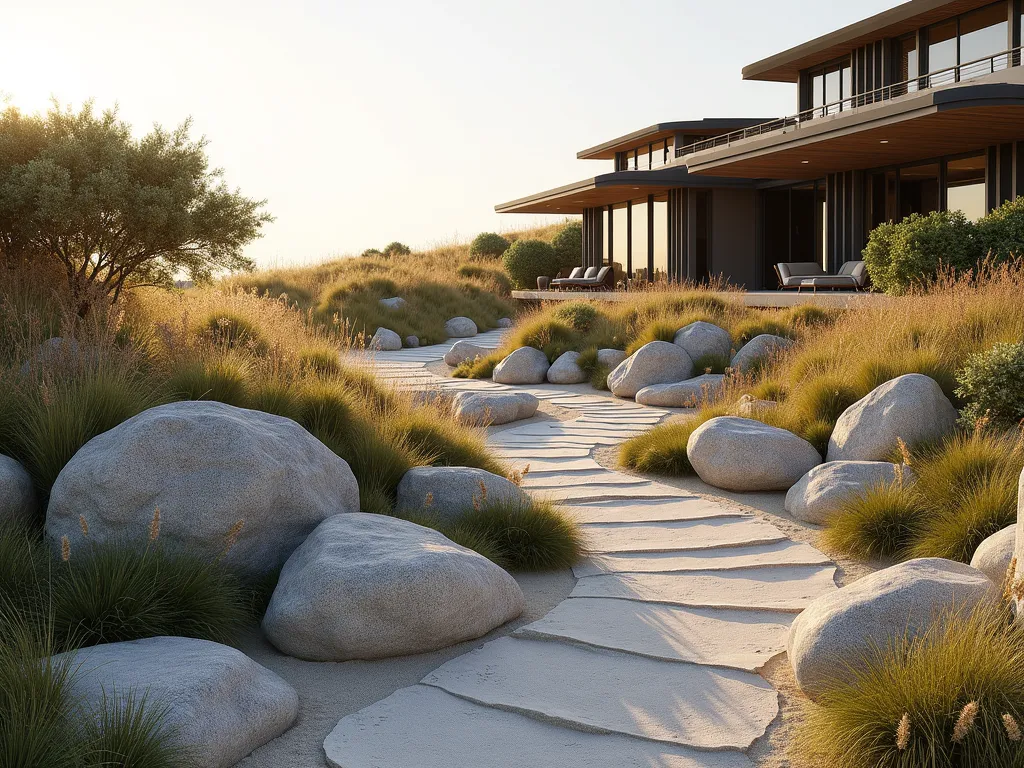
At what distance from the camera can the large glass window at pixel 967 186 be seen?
16891 millimetres

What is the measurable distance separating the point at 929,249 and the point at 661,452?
732 centimetres

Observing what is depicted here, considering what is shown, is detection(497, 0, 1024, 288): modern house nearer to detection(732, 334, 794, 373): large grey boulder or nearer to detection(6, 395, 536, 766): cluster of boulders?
detection(732, 334, 794, 373): large grey boulder

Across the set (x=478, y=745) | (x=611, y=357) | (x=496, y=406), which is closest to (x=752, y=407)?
(x=496, y=406)

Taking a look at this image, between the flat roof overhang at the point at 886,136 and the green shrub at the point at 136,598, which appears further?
the flat roof overhang at the point at 886,136

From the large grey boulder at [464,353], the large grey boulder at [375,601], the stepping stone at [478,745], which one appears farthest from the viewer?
the large grey boulder at [464,353]

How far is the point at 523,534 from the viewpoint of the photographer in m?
5.34

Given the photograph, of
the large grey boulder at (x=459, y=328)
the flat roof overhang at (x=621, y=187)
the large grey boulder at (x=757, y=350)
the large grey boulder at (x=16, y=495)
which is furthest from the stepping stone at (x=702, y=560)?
the flat roof overhang at (x=621, y=187)

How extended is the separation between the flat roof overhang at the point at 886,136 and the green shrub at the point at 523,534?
10.4 metres

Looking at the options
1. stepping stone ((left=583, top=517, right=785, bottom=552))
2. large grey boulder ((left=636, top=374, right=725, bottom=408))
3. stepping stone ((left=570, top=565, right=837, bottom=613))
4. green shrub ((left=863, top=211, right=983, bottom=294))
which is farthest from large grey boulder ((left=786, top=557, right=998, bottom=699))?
green shrub ((left=863, top=211, right=983, bottom=294))

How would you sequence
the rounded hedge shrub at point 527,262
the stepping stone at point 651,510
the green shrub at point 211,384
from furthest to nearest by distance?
the rounded hedge shrub at point 527,262 → the stepping stone at point 651,510 → the green shrub at point 211,384

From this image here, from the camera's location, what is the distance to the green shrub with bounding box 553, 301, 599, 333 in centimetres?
1524

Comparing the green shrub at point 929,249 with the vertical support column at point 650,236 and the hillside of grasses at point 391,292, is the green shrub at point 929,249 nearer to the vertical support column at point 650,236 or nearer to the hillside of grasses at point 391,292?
the hillside of grasses at point 391,292

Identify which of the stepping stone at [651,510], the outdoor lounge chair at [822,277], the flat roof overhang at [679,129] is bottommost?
the stepping stone at [651,510]

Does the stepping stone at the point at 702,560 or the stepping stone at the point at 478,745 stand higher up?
the stepping stone at the point at 702,560
